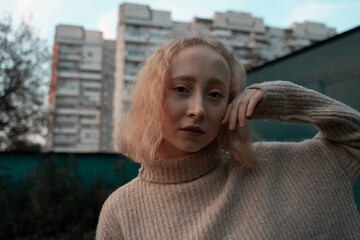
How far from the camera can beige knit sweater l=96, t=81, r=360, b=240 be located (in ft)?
3.44

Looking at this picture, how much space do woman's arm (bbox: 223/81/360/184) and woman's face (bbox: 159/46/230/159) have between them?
6 cm

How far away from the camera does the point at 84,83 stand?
4844cm

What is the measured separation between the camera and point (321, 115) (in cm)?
109

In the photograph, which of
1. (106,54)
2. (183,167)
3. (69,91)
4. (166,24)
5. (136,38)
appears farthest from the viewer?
Result: (106,54)

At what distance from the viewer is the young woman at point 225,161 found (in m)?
1.05

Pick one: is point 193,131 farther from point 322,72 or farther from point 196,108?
point 322,72

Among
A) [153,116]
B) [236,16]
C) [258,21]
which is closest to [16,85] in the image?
[153,116]

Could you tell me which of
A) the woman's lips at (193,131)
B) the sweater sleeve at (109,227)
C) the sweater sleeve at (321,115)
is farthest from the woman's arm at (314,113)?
the sweater sleeve at (109,227)

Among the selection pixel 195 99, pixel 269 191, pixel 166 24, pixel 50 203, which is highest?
pixel 166 24

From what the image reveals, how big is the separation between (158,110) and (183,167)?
24 cm

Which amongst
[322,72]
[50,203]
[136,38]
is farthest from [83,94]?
[322,72]

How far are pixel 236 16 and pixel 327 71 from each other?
140 feet

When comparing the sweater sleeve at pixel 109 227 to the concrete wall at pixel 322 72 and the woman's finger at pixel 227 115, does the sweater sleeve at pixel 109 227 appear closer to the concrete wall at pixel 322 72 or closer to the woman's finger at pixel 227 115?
the woman's finger at pixel 227 115

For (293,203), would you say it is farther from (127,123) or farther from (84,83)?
(84,83)
